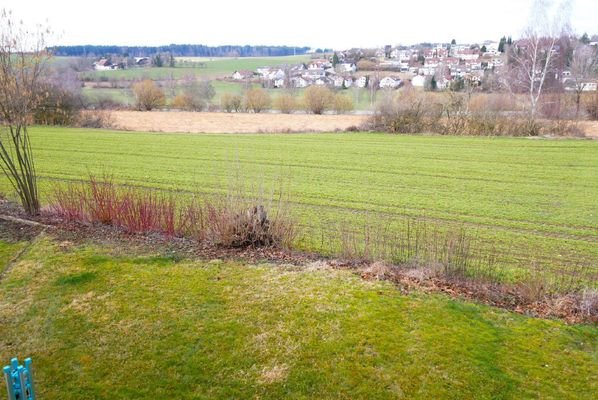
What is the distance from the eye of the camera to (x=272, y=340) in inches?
220

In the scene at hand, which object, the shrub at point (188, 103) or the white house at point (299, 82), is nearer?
the shrub at point (188, 103)

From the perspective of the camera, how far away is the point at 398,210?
44.8 ft

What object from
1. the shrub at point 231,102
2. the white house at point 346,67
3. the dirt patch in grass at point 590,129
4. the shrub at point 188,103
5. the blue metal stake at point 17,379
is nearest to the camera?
the blue metal stake at point 17,379

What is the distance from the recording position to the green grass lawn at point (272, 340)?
4812 mm

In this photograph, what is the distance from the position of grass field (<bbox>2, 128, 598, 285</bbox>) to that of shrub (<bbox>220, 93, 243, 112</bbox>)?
30639mm

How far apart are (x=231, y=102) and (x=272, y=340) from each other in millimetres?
60638

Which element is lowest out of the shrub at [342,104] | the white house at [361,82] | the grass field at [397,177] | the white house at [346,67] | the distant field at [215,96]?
the grass field at [397,177]

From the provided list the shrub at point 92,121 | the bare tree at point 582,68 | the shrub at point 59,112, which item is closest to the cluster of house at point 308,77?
the bare tree at point 582,68

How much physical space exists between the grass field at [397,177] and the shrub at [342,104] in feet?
83.3

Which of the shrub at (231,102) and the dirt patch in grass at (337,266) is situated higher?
the shrub at (231,102)

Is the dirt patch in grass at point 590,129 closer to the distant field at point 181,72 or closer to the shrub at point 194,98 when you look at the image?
the shrub at point 194,98

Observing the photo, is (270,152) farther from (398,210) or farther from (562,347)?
(562,347)

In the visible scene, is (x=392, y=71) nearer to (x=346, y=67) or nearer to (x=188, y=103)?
(x=346, y=67)

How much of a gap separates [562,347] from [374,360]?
7.39ft
